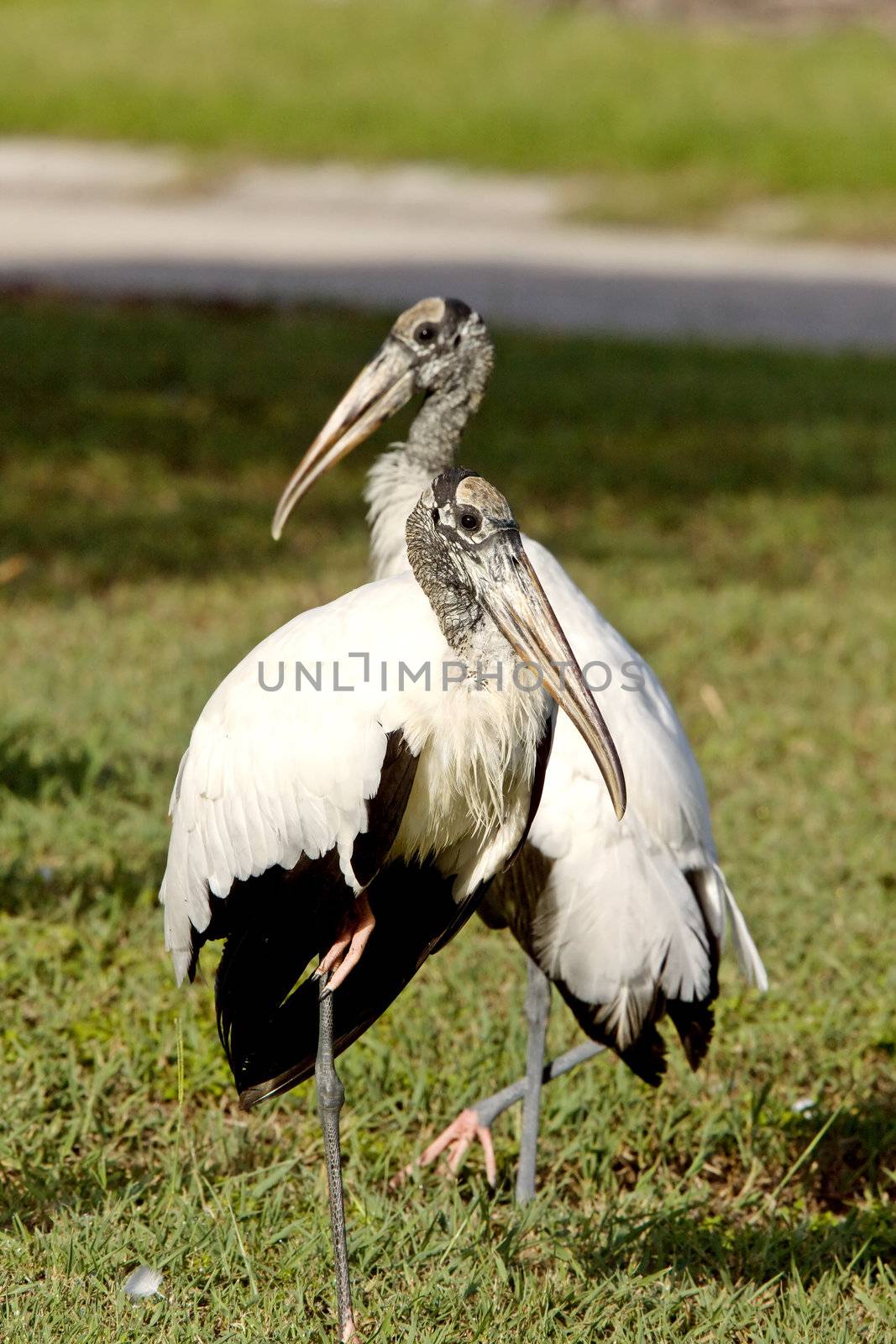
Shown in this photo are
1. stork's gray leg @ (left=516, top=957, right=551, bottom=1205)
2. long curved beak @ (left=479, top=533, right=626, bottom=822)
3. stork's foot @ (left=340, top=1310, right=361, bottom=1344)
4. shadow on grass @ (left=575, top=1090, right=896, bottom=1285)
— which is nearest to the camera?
long curved beak @ (left=479, top=533, right=626, bottom=822)

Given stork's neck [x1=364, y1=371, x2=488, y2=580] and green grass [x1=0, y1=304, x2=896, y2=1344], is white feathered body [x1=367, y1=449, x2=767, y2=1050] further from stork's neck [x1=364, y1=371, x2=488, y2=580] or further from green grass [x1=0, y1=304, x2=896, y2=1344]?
stork's neck [x1=364, y1=371, x2=488, y2=580]

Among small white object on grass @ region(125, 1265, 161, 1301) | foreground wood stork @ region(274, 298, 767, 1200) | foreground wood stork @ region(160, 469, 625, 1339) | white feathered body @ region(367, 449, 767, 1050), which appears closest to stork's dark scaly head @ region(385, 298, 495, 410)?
foreground wood stork @ region(274, 298, 767, 1200)

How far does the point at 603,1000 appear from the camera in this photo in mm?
2564

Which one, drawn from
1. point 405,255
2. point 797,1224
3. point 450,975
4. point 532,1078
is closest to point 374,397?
point 450,975

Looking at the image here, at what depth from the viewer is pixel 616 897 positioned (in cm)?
252

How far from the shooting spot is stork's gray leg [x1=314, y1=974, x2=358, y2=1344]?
2275 millimetres

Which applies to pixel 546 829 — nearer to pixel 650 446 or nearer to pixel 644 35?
pixel 650 446

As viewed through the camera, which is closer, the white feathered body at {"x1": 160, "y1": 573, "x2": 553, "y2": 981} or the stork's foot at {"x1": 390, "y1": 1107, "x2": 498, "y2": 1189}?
the white feathered body at {"x1": 160, "y1": 573, "x2": 553, "y2": 981}

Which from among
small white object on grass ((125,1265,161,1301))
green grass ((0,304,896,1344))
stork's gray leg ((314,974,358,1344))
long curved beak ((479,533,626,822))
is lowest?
green grass ((0,304,896,1344))

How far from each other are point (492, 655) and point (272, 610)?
124 inches

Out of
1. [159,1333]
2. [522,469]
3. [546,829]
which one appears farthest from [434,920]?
[522,469]

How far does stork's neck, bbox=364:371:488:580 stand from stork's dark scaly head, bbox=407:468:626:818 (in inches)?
38.9

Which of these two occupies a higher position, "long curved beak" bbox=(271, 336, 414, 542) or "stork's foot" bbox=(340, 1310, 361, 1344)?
"long curved beak" bbox=(271, 336, 414, 542)

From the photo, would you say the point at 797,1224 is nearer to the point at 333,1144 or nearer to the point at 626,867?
the point at 626,867
